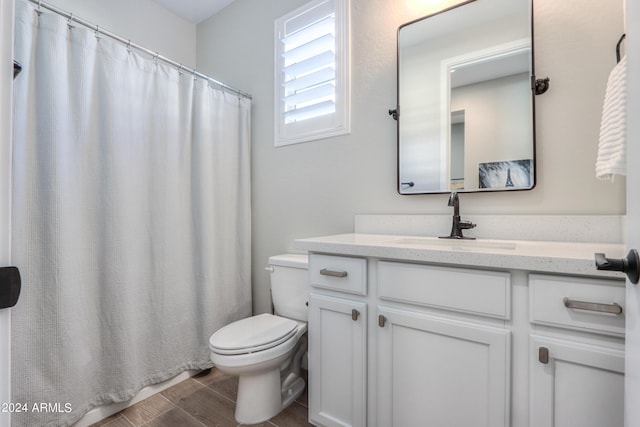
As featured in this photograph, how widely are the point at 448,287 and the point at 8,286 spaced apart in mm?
1058

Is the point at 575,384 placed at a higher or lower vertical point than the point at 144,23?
lower

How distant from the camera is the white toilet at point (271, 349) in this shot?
1.39 meters

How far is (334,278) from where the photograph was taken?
1.26 meters

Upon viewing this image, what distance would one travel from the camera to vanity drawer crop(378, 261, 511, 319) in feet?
3.00

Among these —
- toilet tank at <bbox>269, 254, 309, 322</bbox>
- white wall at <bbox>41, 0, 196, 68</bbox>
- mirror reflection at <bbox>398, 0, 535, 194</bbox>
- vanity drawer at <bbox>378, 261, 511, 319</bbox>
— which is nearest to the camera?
vanity drawer at <bbox>378, 261, 511, 319</bbox>

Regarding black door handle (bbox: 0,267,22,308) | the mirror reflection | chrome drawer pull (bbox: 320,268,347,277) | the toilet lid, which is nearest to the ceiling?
the mirror reflection

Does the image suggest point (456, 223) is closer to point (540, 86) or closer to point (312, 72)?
point (540, 86)

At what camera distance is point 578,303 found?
0.80 m

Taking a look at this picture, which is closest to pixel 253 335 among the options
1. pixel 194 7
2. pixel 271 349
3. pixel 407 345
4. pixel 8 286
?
pixel 271 349

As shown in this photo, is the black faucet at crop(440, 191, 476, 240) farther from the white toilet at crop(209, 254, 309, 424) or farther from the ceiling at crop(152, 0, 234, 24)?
the ceiling at crop(152, 0, 234, 24)

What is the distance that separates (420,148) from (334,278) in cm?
84

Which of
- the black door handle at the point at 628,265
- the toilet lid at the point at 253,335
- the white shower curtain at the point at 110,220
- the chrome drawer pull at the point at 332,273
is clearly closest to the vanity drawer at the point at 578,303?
the black door handle at the point at 628,265

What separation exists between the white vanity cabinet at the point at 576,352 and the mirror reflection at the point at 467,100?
0.64m

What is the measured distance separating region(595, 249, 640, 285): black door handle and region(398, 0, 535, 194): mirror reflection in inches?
31.7
